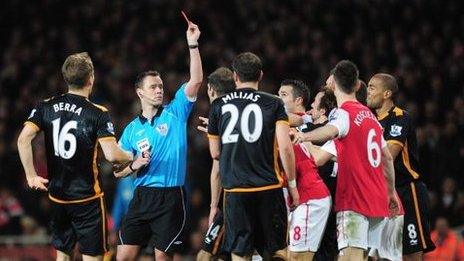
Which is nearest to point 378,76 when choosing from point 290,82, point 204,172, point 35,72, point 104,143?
point 290,82

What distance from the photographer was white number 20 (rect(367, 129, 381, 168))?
9.44 m

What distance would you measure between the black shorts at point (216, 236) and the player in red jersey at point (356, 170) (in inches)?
57.0

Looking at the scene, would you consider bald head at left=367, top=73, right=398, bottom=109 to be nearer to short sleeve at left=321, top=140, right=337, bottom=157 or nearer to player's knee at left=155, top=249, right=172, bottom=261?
short sleeve at left=321, top=140, right=337, bottom=157

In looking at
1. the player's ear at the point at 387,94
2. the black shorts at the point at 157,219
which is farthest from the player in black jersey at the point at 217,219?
the player's ear at the point at 387,94

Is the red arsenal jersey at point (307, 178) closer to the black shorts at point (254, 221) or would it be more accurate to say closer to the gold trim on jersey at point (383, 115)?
the black shorts at point (254, 221)

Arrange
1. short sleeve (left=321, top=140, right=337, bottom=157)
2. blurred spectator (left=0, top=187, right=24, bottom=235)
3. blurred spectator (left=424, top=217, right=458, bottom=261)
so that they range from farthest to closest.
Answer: blurred spectator (left=0, top=187, right=24, bottom=235) → blurred spectator (left=424, top=217, right=458, bottom=261) → short sleeve (left=321, top=140, right=337, bottom=157)

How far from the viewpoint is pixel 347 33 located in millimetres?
21203

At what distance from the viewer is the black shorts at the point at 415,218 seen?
1109 cm

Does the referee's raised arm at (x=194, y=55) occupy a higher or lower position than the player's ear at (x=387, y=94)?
higher

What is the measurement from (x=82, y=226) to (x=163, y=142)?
139cm

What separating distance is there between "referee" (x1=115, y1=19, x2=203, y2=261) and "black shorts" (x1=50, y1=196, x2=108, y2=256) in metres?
0.72

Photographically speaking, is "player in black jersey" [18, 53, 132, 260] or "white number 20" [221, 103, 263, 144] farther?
"player in black jersey" [18, 53, 132, 260]

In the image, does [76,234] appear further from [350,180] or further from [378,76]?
[378,76]

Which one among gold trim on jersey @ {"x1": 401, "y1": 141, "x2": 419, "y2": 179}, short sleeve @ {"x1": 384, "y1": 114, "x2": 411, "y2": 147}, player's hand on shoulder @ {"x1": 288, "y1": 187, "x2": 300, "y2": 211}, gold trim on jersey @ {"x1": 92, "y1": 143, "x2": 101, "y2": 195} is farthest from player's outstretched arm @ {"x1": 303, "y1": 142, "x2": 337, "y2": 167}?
gold trim on jersey @ {"x1": 92, "y1": 143, "x2": 101, "y2": 195}
